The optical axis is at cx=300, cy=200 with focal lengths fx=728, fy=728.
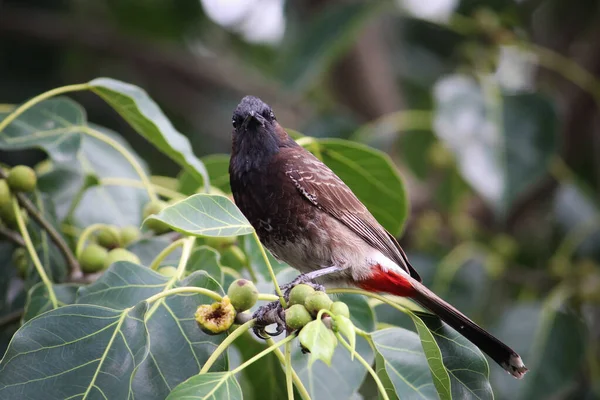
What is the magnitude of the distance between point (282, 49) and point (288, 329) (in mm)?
4856

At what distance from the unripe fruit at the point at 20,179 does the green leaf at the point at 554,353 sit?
2.79 m

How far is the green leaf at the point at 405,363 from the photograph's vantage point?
215 centimetres

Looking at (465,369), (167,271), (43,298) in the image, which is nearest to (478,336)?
(465,369)

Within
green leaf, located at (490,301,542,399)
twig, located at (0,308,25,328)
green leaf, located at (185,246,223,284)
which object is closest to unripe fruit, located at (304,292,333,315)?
green leaf, located at (185,246,223,284)

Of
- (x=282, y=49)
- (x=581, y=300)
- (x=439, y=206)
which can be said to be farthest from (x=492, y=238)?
(x=282, y=49)

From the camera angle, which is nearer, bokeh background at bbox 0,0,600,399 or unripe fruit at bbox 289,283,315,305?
unripe fruit at bbox 289,283,315,305

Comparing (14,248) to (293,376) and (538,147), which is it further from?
(538,147)

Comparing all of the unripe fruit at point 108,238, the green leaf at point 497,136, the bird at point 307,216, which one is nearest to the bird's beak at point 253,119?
the bird at point 307,216

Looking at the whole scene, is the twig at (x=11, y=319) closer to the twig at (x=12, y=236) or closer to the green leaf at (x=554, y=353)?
the twig at (x=12, y=236)

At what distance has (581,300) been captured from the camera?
4.33 meters

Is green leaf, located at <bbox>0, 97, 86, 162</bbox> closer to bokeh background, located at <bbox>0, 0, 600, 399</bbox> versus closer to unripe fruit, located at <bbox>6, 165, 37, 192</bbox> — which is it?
unripe fruit, located at <bbox>6, 165, 37, 192</bbox>

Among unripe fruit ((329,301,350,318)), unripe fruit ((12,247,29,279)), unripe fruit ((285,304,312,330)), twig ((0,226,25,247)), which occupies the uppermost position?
unripe fruit ((329,301,350,318))

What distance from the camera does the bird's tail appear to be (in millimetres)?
2392

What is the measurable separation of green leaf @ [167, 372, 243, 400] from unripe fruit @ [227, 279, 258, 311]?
0.63ft
